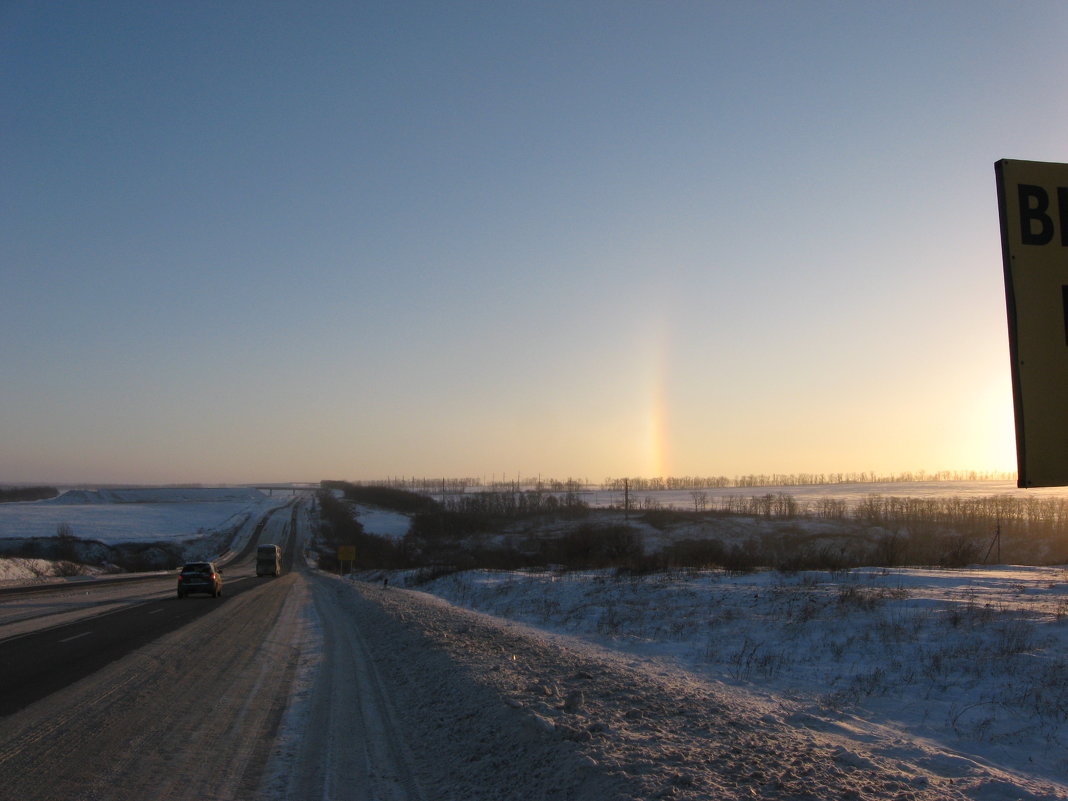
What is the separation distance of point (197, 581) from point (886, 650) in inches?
1113

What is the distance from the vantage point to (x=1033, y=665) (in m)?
10.6

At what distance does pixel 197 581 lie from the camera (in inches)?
1238

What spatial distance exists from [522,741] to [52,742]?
16.9 ft

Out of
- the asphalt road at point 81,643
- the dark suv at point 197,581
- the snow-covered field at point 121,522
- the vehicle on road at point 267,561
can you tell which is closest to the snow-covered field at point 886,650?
the asphalt road at point 81,643

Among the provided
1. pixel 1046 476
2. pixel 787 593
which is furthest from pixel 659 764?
pixel 787 593

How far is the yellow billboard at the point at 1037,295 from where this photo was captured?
256 centimetres

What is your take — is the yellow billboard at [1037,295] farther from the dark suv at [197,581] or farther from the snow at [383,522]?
the snow at [383,522]

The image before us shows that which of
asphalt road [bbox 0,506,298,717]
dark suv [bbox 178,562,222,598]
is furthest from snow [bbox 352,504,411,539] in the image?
asphalt road [bbox 0,506,298,717]

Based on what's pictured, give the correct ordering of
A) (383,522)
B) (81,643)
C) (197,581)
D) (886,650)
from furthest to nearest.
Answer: (383,522) → (197,581) → (81,643) → (886,650)

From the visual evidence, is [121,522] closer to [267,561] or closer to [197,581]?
[267,561]

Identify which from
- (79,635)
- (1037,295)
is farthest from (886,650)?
(79,635)

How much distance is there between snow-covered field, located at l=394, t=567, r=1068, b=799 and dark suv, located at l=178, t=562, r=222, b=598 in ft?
49.6

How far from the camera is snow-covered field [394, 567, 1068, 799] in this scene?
775 centimetres

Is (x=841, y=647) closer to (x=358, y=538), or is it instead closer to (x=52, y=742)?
(x=52, y=742)
